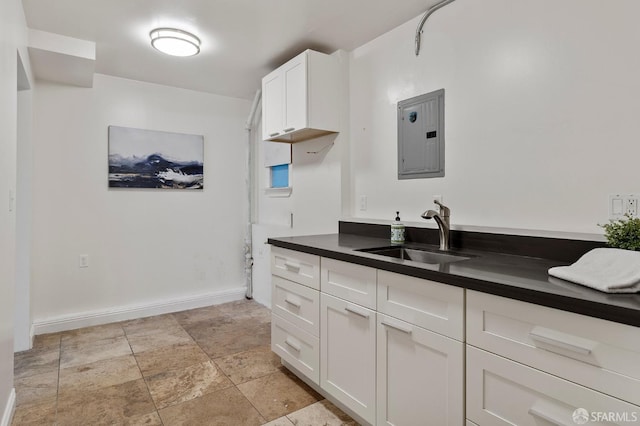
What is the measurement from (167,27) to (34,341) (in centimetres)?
267

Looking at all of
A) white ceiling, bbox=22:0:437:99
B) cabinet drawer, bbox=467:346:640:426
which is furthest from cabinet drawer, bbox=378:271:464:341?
white ceiling, bbox=22:0:437:99

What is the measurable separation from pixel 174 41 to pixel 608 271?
278 centimetres

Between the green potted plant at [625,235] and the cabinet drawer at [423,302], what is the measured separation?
1.99 ft

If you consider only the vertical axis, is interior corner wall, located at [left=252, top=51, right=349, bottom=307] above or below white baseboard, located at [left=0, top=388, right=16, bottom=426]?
above

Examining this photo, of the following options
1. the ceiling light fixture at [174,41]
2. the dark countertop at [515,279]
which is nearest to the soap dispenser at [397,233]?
the dark countertop at [515,279]

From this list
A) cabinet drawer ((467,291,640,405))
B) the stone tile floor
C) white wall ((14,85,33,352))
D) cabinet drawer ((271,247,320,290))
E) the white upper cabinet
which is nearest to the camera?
cabinet drawer ((467,291,640,405))

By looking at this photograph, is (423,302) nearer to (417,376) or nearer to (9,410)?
(417,376)

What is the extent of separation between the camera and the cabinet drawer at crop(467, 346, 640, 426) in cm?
98

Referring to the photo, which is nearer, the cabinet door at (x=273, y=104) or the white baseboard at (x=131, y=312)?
the cabinet door at (x=273, y=104)

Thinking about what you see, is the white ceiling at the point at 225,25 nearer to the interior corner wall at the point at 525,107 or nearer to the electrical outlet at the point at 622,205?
the interior corner wall at the point at 525,107

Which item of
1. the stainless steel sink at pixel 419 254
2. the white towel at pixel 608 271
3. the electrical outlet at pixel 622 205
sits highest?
the electrical outlet at pixel 622 205

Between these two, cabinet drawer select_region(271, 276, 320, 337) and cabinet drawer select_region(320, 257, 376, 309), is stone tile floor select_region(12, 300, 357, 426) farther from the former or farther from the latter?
cabinet drawer select_region(320, 257, 376, 309)

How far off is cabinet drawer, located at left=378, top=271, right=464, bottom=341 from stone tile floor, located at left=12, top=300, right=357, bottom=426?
2.43 feet

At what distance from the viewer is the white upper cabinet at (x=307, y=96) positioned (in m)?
2.67
